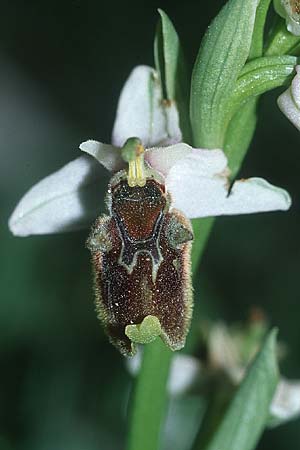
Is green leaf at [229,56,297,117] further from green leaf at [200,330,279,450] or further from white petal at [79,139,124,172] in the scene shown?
green leaf at [200,330,279,450]

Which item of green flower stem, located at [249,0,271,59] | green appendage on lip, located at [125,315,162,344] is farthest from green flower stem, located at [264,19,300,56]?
green appendage on lip, located at [125,315,162,344]

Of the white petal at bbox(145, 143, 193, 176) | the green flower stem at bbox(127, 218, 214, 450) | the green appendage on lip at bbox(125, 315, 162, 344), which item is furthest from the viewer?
the green flower stem at bbox(127, 218, 214, 450)

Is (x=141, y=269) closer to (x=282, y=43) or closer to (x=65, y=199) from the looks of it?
(x=65, y=199)

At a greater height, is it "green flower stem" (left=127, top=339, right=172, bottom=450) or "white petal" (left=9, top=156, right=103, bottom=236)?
"white petal" (left=9, top=156, right=103, bottom=236)

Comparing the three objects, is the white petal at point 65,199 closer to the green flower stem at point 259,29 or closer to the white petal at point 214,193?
the white petal at point 214,193

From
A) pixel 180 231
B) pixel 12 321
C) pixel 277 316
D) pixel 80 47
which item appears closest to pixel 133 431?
pixel 180 231

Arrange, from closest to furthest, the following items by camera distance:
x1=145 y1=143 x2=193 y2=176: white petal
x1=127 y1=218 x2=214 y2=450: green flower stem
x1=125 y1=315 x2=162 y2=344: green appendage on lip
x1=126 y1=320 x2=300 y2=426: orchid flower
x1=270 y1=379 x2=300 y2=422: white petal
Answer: x1=125 y1=315 x2=162 y2=344: green appendage on lip → x1=145 y1=143 x2=193 y2=176: white petal → x1=127 y1=218 x2=214 y2=450: green flower stem → x1=270 y1=379 x2=300 y2=422: white petal → x1=126 y1=320 x2=300 y2=426: orchid flower
